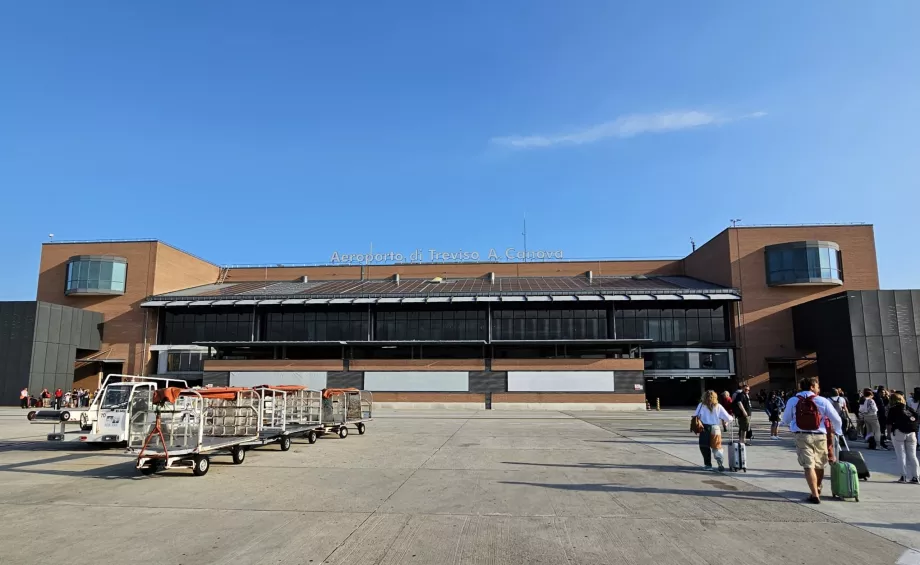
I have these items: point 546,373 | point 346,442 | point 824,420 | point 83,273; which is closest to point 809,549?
point 824,420

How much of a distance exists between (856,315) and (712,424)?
34913 mm

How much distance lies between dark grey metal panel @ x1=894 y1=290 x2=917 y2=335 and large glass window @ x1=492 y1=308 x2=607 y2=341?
21.7 m

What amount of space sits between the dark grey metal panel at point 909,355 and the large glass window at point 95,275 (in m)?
66.3

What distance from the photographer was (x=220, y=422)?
1459 cm

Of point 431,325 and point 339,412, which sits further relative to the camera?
point 431,325

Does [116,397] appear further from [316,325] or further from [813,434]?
[316,325]

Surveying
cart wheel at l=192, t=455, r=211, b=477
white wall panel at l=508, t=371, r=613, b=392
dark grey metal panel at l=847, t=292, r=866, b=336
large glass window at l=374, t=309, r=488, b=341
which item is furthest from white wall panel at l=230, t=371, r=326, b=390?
dark grey metal panel at l=847, t=292, r=866, b=336

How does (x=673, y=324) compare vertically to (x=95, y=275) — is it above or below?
below

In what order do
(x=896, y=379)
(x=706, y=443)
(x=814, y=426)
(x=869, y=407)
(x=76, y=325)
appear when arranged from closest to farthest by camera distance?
(x=814, y=426) → (x=706, y=443) → (x=869, y=407) → (x=896, y=379) → (x=76, y=325)

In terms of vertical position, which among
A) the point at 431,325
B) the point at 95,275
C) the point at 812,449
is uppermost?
the point at 95,275

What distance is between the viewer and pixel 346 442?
1816 cm

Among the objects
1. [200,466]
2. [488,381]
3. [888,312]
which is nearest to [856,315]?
[888,312]

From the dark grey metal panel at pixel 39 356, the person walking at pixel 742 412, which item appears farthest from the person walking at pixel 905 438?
the dark grey metal panel at pixel 39 356

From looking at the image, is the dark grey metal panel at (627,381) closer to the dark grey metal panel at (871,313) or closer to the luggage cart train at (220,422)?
the dark grey metal panel at (871,313)
